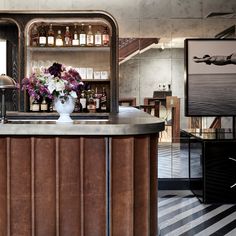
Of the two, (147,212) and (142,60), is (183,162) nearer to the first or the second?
(142,60)

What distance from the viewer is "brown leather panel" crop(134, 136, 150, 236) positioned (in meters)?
3.42

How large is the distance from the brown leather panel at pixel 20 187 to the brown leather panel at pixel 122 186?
Result: 628 millimetres

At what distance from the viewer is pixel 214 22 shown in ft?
20.8

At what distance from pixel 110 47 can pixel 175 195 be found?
2134 mm

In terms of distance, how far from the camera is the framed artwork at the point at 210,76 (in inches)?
247

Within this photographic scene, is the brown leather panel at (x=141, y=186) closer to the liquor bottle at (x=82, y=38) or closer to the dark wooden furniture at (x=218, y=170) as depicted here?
the dark wooden furniture at (x=218, y=170)

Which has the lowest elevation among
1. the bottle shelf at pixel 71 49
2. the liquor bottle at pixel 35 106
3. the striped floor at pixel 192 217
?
the striped floor at pixel 192 217

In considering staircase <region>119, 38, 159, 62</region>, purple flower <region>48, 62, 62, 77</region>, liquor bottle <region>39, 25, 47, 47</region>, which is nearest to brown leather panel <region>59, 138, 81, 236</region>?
purple flower <region>48, 62, 62, 77</region>

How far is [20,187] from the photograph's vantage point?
3.40 m

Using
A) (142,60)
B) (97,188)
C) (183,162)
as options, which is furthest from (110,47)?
(97,188)

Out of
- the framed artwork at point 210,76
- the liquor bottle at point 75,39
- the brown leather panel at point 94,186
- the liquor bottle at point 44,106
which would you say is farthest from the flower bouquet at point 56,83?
the framed artwork at point 210,76

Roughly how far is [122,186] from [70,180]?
386 mm

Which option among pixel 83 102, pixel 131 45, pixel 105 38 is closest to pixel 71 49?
pixel 105 38

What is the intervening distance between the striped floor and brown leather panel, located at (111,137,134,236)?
38.7 inches
